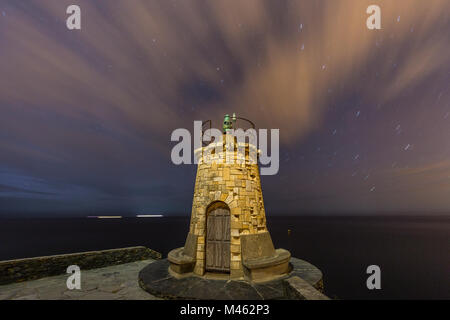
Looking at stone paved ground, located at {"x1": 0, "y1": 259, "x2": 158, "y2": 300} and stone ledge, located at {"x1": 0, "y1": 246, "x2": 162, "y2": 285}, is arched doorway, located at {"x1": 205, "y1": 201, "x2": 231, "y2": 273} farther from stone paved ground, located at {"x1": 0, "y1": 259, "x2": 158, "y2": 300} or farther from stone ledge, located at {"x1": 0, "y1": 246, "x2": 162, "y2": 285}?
stone ledge, located at {"x1": 0, "y1": 246, "x2": 162, "y2": 285}

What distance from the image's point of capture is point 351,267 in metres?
33.0

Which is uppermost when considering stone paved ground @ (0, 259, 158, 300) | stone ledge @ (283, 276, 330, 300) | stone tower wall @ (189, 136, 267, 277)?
stone tower wall @ (189, 136, 267, 277)

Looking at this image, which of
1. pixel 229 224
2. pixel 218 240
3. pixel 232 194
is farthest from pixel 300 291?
pixel 232 194

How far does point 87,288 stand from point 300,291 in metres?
7.95

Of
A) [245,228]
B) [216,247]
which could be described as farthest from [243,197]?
[216,247]

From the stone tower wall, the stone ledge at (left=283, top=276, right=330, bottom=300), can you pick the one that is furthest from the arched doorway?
the stone ledge at (left=283, top=276, right=330, bottom=300)

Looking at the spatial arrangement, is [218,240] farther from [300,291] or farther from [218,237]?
[300,291]

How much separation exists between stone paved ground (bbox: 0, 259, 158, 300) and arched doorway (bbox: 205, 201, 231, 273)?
2612mm

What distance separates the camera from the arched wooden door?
339 inches

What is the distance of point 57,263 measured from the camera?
9.57m

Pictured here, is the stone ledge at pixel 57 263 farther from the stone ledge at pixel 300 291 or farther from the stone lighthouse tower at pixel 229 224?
the stone ledge at pixel 300 291
